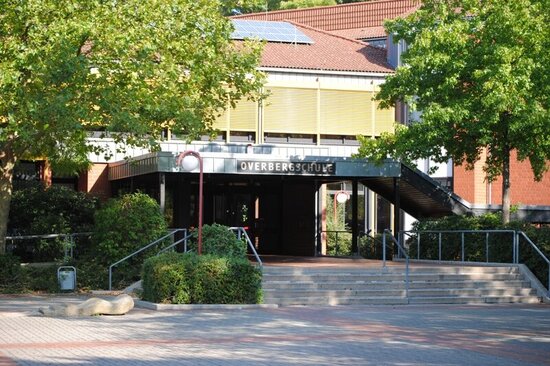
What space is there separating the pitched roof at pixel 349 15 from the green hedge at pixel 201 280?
3925 cm

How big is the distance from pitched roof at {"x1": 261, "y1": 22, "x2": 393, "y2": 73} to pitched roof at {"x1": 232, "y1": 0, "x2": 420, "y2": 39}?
1440 cm

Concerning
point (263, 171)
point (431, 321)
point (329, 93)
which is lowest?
point (431, 321)

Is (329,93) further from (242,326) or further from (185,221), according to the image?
(242,326)

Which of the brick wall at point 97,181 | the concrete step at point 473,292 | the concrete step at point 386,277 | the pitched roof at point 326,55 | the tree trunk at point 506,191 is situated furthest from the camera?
the pitched roof at point 326,55

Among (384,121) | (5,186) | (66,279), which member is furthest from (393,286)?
(384,121)

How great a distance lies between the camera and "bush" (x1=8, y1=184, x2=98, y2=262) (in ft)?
104

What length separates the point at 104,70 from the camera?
2561cm

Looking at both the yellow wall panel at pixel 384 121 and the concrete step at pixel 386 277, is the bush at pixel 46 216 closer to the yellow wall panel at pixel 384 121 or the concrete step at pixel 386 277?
the concrete step at pixel 386 277

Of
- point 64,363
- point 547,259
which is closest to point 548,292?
point 547,259

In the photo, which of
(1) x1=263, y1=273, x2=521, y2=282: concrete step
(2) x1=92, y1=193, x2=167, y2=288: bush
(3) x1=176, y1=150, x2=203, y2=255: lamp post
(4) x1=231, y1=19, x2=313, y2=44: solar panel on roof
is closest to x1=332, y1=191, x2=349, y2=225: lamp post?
(4) x1=231, y1=19, x2=313, y2=44: solar panel on roof

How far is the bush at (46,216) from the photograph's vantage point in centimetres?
3155

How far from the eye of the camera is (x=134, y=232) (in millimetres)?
28016

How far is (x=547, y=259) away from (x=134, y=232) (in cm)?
1033

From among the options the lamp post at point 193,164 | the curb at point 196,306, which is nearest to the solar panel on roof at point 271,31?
the lamp post at point 193,164
